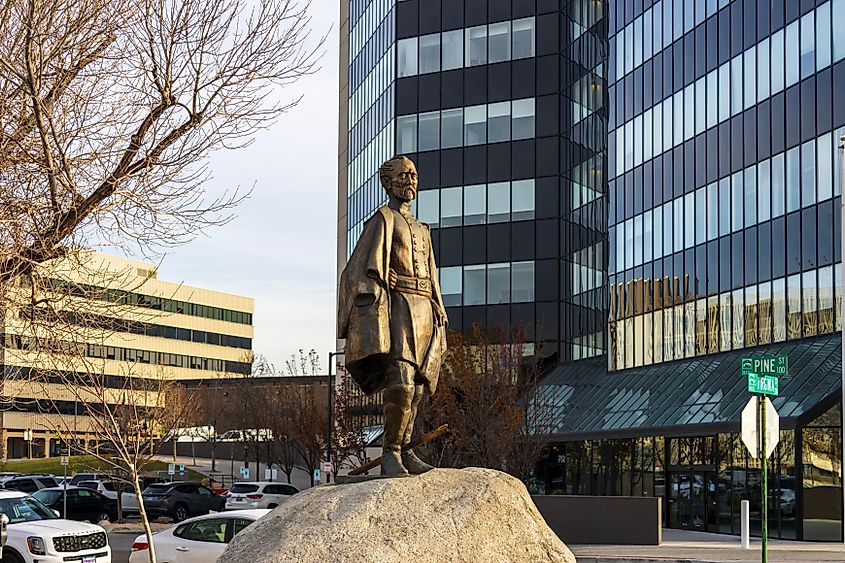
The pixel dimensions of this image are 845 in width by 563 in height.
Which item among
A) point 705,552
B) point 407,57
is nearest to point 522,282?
point 407,57

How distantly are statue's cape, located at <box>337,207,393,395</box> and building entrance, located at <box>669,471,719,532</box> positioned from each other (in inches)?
1169

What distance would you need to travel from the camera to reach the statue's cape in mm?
11359

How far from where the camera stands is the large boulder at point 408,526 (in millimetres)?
10211

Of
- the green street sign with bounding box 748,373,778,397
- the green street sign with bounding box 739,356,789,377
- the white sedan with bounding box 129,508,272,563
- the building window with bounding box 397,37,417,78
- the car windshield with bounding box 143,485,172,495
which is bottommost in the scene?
the car windshield with bounding box 143,485,172,495

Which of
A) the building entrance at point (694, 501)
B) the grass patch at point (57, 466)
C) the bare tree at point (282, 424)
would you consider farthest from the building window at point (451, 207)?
the grass patch at point (57, 466)

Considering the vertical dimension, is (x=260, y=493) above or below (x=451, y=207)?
below

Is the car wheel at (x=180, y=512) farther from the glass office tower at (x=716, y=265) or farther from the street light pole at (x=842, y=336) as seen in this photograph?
the street light pole at (x=842, y=336)

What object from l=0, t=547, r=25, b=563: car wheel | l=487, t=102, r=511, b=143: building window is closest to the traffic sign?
l=0, t=547, r=25, b=563: car wheel

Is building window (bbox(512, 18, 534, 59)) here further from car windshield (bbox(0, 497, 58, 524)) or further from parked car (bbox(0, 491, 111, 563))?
parked car (bbox(0, 491, 111, 563))

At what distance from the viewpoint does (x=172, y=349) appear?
126 meters

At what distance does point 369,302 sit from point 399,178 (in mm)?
1224

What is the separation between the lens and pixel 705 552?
95.5ft

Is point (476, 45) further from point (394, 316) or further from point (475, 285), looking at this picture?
point (394, 316)

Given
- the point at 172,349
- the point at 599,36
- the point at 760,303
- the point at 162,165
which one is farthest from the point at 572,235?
the point at 172,349
